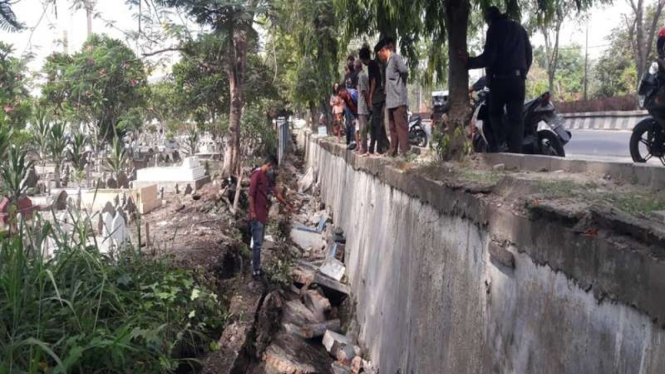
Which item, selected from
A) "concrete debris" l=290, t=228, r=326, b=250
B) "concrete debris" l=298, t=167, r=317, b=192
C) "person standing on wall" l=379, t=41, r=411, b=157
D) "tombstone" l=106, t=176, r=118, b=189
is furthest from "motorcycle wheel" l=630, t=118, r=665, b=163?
"concrete debris" l=298, t=167, r=317, b=192

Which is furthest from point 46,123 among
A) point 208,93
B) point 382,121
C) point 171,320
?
point 171,320

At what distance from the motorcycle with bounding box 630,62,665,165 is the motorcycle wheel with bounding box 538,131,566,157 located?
27.4 inches

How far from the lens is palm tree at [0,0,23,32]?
11.3 ft

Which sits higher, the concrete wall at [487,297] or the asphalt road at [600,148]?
the asphalt road at [600,148]

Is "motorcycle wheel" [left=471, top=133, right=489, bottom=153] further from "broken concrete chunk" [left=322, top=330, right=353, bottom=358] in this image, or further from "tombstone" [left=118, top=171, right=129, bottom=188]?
"tombstone" [left=118, top=171, right=129, bottom=188]

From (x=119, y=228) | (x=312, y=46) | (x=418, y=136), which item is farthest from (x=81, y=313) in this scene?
(x=312, y=46)

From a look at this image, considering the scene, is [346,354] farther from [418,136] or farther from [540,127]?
[418,136]

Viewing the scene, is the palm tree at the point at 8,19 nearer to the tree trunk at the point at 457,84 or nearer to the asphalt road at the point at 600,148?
the tree trunk at the point at 457,84

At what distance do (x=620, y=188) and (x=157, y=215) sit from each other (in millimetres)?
9009

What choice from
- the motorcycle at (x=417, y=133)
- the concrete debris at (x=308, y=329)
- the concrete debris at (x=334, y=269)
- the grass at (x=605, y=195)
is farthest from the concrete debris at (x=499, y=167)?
the motorcycle at (x=417, y=133)

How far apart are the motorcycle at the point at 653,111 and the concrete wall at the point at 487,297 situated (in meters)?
2.30

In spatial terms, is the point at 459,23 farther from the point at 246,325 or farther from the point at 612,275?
the point at 612,275

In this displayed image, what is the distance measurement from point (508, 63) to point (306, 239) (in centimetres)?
747

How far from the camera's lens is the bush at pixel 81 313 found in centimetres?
401
